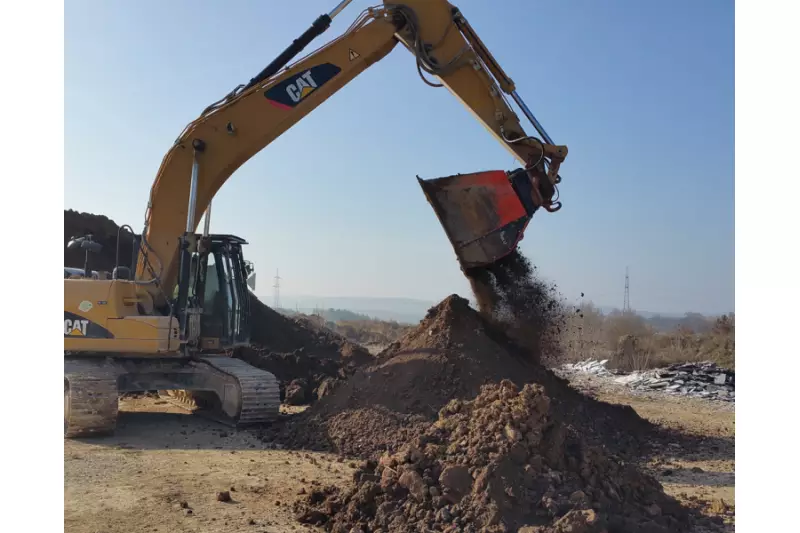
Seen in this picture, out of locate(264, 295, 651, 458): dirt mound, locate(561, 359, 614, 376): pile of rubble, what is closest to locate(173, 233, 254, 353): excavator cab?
locate(264, 295, 651, 458): dirt mound

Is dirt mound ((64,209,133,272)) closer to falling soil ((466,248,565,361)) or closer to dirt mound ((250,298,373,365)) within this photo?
dirt mound ((250,298,373,365))

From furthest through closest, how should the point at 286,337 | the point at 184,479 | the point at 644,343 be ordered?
the point at 644,343 < the point at 286,337 < the point at 184,479

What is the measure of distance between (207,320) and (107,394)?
154 centimetres

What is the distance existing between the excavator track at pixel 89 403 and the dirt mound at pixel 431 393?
1877 mm

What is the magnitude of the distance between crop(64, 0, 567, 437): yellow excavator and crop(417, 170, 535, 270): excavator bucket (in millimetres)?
13

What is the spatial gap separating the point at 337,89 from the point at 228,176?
1.81 m

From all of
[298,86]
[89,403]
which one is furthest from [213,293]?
[298,86]

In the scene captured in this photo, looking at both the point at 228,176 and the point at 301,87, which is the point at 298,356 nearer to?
the point at 228,176

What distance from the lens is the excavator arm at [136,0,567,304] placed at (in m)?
8.46

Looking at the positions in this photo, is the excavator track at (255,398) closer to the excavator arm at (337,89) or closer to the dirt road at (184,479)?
the dirt road at (184,479)

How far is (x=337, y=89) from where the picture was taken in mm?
8797

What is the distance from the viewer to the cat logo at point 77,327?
8.47 m

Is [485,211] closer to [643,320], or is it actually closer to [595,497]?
[595,497]

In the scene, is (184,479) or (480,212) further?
(480,212)
